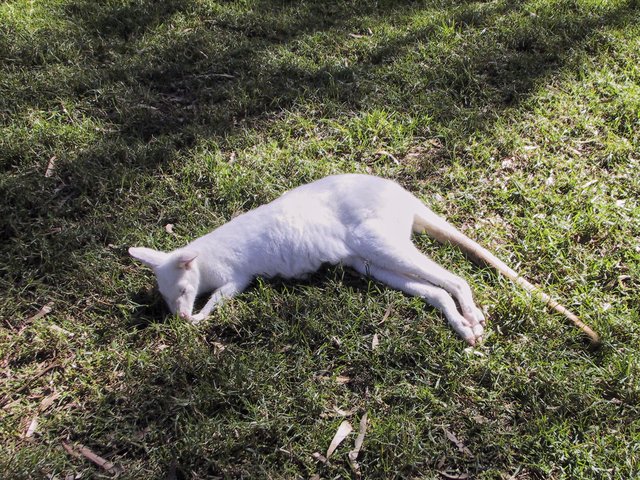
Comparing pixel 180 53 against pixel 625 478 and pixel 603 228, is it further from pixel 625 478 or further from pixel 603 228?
pixel 625 478

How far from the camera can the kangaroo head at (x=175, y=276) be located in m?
3.35

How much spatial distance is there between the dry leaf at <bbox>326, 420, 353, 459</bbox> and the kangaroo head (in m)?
1.13

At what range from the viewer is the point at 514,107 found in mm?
4801

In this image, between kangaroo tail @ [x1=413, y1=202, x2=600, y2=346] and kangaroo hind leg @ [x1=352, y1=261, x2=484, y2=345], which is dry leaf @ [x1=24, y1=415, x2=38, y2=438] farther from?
kangaroo tail @ [x1=413, y1=202, x2=600, y2=346]

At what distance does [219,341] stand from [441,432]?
4.41 ft

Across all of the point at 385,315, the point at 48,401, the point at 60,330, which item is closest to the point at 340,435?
the point at 385,315

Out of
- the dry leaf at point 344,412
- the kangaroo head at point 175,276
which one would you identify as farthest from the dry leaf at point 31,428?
the dry leaf at point 344,412

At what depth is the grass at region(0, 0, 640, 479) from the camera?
2.80 meters

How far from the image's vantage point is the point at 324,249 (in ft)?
11.5

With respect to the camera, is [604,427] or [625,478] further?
[604,427]

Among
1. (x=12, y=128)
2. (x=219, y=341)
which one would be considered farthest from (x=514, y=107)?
(x=12, y=128)

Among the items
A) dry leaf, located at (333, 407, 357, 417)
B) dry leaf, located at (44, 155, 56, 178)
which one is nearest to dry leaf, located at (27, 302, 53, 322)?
dry leaf, located at (44, 155, 56, 178)

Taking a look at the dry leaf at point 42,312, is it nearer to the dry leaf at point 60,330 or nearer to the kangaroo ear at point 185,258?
the dry leaf at point 60,330

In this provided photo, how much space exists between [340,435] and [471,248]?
146 cm
